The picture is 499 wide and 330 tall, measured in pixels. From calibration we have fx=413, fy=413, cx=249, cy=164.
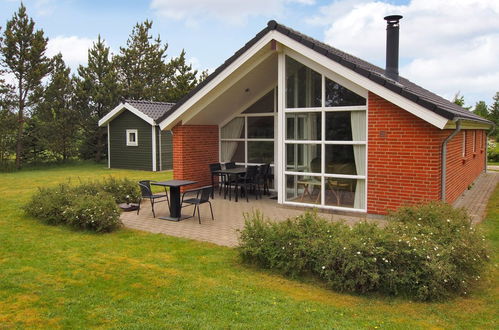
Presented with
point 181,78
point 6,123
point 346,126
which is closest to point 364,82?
point 346,126

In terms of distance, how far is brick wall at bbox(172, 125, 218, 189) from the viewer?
480 inches

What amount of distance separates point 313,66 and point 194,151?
15.4 feet

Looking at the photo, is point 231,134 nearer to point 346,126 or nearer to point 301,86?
point 301,86

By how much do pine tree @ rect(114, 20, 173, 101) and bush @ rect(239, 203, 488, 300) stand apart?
28805mm

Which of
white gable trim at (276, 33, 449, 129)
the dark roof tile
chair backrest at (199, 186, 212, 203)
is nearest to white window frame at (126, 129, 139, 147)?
the dark roof tile

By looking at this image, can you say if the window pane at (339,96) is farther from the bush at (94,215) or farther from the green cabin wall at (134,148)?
the green cabin wall at (134,148)

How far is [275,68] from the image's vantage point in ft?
36.8

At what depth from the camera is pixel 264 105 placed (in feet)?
41.7

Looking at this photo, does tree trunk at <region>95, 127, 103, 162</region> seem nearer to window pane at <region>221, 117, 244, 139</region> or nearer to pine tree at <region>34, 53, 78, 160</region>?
pine tree at <region>34, 53, 78, 160</region>

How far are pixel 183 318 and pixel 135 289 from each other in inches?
43.6

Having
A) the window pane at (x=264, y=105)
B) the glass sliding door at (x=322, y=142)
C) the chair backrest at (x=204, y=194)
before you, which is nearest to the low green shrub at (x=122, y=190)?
the chair backrest at (x=204, y=194)

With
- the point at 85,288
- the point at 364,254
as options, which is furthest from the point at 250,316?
the point at 85,288

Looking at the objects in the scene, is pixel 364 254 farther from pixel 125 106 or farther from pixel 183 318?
pixel 125 106

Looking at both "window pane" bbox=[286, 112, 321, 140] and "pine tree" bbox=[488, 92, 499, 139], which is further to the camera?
"pine tree" bbox=[488, 92, 499, 139]
